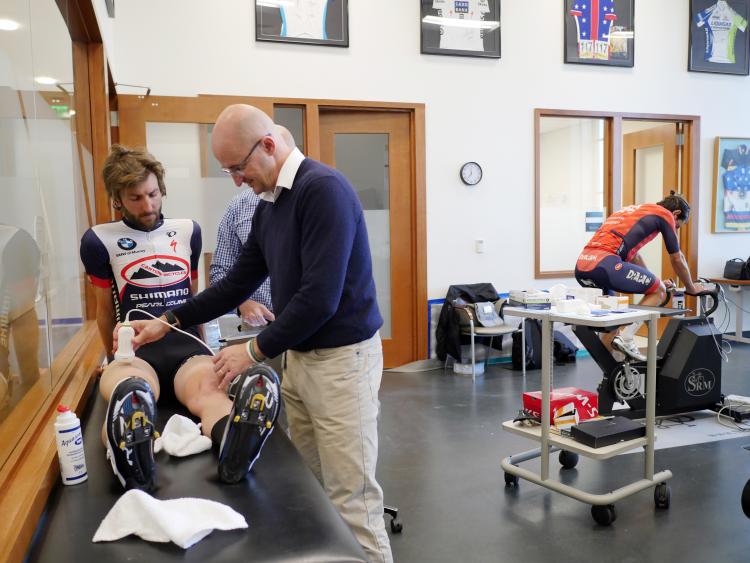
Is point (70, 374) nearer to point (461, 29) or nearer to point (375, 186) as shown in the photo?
point (375, 186)

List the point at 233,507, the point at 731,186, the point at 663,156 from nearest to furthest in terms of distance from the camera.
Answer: the point at 233,507 < the point at 731,186 < the point at 663,156

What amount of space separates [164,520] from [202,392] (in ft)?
2.38

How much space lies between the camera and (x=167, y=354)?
1.97 metres

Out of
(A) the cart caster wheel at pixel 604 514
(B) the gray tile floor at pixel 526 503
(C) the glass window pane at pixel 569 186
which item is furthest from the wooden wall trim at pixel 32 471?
(C) the glass window pane at pixel 569 186

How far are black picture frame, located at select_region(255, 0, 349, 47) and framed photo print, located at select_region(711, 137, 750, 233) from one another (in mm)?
3618

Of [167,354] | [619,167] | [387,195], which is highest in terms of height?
[619,167]

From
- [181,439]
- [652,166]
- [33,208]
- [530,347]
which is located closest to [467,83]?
[530,347]

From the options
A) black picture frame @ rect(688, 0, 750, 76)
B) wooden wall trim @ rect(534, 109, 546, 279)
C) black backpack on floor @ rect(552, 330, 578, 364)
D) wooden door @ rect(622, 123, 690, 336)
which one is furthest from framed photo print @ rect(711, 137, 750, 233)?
black backpack on floor @ rect(552, 330, 578, 364)

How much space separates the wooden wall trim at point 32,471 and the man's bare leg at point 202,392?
0.28 meters

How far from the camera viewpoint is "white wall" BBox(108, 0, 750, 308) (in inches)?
174

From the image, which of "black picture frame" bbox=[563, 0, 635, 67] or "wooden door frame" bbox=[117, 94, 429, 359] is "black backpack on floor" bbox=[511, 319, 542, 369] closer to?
"wooden door frame" bbox=[117, 94, 429, 359]

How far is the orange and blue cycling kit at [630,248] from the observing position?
415cm

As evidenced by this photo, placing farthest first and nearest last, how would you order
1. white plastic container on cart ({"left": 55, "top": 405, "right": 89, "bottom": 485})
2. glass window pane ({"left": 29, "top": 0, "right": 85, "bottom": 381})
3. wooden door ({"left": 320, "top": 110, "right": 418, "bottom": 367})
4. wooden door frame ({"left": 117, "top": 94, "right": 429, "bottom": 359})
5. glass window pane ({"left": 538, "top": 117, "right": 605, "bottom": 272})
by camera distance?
glass window pane ({"left": 538, "top": 117, "right": 605, "bottom": 272})
wooden door ({"left": 320, "top": 110, "right": 418, "bottom": 367})
wooden door frame ({"left": 117, "top": 94, "right": 429, "bottom": 359})
glass window pane ({"left": 29, "top": 0, "right": 85, "bottom": 381})
white plastic container on cart ({"left": 55, "top": 405, "right": 89, "bottom": 485})

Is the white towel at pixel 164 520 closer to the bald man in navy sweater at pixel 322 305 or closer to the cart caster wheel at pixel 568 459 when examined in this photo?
the bald man in navy sweater at pixel 322 305
